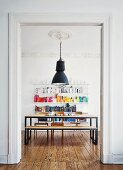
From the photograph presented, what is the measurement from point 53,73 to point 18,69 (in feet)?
19.0

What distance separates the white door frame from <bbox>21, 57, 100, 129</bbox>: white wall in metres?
5.70

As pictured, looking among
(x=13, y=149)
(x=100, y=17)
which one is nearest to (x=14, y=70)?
(x=13, y=149)

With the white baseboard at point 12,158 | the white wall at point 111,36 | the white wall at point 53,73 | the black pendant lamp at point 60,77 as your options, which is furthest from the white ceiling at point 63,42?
the white baseboard at point 12,158

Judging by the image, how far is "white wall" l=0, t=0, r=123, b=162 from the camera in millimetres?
4695

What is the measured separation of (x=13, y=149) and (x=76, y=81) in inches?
243

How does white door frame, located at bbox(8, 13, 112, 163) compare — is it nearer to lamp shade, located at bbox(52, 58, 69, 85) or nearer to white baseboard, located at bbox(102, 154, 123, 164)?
white baseboard, located at bbox(102, 154, 123, 164)

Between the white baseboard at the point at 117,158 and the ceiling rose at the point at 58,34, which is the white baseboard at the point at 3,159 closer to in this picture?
the white baseboard at the point at 117,158

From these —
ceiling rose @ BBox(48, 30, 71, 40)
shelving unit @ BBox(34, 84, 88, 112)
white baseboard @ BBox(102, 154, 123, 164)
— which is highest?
ceiling rose @ BBox(48, 30, 71, 40)

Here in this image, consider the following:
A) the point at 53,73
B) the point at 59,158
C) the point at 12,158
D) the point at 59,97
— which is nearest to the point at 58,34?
the point at 53,73

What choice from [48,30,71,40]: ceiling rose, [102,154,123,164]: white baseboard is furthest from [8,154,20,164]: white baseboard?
[48,30,71,40]: ceiling rose

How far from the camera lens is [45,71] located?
1048cm

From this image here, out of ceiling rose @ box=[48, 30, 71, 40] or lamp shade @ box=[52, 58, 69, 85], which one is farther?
lamp shade @ box=[52, 58, 69, 85]

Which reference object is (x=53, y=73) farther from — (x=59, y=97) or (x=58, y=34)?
(x=58, y=34)

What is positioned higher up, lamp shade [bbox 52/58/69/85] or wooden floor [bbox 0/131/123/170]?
lamp shade [bbox 52/58/69/85]
